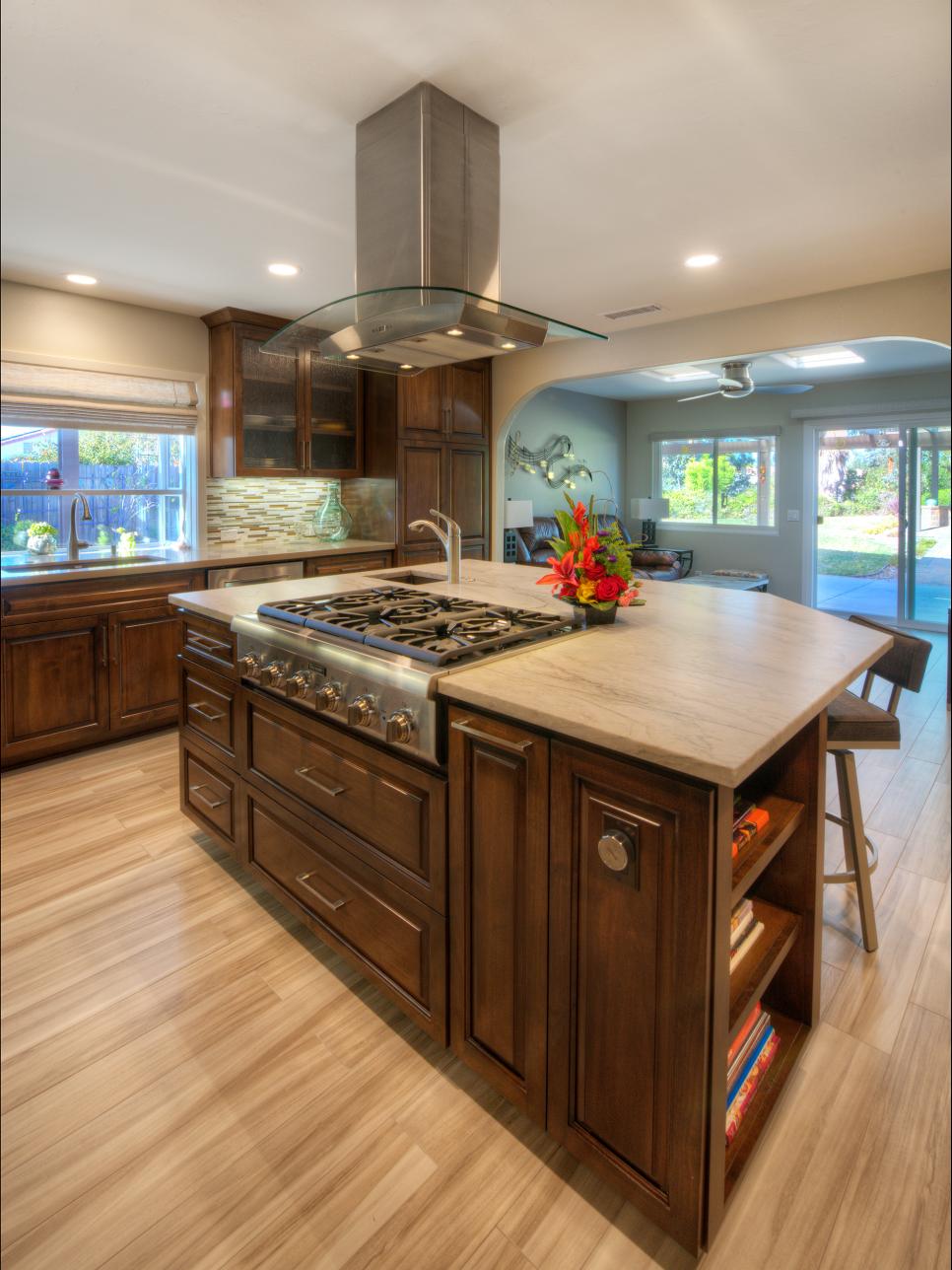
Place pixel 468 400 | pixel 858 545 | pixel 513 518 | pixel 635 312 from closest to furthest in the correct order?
pixel 635 312 → pixel 468 400 → pixel 513 518 → pixel 858 545

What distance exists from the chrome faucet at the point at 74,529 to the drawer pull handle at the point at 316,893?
289 cm

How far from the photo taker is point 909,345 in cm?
542

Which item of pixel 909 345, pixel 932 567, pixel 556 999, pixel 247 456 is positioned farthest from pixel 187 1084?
pixel 932 567

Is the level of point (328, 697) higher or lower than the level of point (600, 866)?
higher

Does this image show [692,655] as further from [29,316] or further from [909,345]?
[909,345]

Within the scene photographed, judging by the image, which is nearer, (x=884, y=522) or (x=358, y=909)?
(x=358, y=909)

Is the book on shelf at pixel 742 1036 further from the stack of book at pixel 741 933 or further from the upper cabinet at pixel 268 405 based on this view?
the upper cabinet at pixel 268 405

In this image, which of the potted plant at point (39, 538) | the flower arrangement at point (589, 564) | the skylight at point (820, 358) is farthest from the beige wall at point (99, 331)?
the skylight at point (820, 358)

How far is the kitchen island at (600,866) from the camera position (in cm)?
108

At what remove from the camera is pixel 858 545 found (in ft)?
24.5

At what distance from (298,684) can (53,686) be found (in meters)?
2.28

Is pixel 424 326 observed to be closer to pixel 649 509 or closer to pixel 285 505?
pixel 285 505

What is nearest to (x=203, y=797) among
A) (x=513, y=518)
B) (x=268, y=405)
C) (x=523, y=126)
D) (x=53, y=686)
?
(x=53, y=686)

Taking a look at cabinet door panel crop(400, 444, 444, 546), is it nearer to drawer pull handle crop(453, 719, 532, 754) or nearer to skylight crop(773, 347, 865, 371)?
skylight crop(773, 347, 865, 371)
